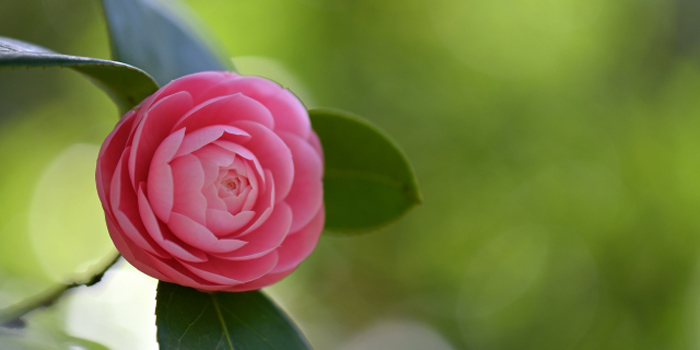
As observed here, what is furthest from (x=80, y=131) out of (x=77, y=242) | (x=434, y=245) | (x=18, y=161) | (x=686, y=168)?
(x=686, y=168)

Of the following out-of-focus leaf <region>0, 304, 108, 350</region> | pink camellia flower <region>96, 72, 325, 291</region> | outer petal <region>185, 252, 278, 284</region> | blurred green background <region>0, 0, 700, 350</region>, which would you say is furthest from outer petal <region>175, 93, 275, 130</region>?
blurred green background <region>0, 0, 700, 350</region>

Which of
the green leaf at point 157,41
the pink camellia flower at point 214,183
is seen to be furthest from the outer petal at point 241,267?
the green leaf at point 157,41

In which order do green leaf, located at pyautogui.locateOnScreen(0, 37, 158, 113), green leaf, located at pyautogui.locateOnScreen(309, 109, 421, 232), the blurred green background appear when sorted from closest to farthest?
green leaf, located at pyautogui.locateOnScreen(0, 37, 158, 113)
green leaf, located at pyautogui.locateOnScreen(309, 109, 421, 232)
the blurred green background

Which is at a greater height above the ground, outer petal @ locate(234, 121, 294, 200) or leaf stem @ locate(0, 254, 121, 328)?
outer petal @ locate(234, 121, 294, 200)

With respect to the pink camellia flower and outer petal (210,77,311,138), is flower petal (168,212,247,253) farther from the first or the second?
outer petal (210,77,311,138)

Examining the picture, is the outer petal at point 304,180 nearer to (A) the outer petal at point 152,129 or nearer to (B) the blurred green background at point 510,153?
(A) the outer petal at point 152,129

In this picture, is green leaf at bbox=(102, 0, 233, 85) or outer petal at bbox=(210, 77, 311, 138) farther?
green leaf at bbox=(102, 0, 233, 85)
